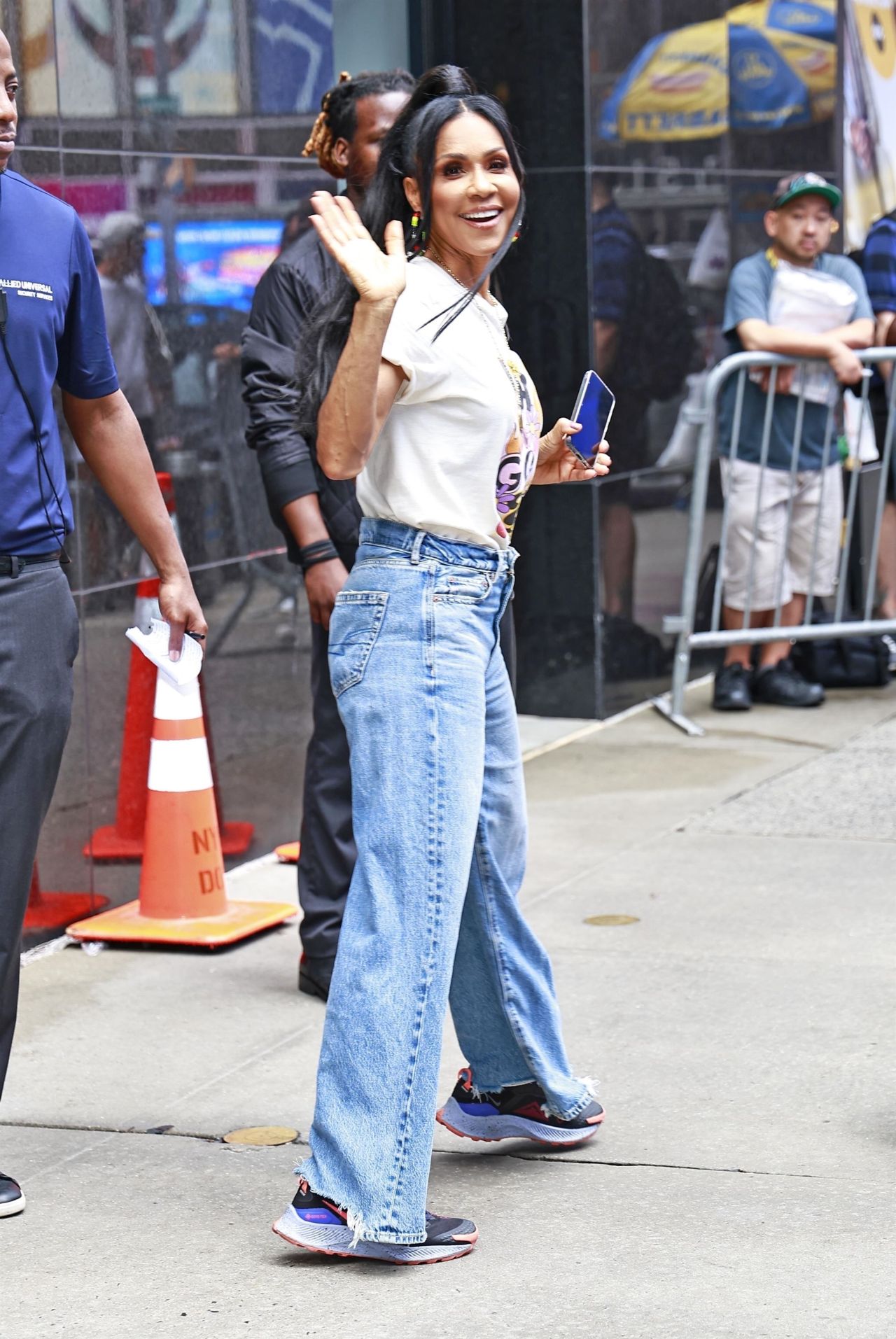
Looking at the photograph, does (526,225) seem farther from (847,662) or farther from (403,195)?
(403,195)

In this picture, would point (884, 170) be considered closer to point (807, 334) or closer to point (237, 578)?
point (807, 334)

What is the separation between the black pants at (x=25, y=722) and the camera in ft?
11.6

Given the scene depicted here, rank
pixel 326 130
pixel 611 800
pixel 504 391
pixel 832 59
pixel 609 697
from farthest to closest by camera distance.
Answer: pixel 832 59 < pixel 609 697 < pixel 611 800 < pixel 326 130 < pixel 504 391

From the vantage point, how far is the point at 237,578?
628cm

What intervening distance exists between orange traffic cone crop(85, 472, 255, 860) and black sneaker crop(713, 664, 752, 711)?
3395 millimetres

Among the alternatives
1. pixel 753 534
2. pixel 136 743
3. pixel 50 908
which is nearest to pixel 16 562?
pixel 50 908

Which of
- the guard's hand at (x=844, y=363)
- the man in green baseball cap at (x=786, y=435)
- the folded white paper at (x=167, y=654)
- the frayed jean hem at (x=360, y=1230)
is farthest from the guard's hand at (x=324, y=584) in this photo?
the guard's hand at (x=844, y=363)

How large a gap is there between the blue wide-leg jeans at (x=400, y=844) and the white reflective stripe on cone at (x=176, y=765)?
208 cm

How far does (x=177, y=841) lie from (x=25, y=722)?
2.05 metres

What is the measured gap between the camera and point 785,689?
877cm

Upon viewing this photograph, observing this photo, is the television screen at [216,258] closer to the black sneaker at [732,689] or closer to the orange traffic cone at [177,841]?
the orange traffic cone at [177,841]

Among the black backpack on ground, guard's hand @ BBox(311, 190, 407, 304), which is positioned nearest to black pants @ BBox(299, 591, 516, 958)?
guard's hand @ BBox(311, 190, 407, 304)

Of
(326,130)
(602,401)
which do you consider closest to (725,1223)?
(602,401)

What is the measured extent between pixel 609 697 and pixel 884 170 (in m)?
5.22
